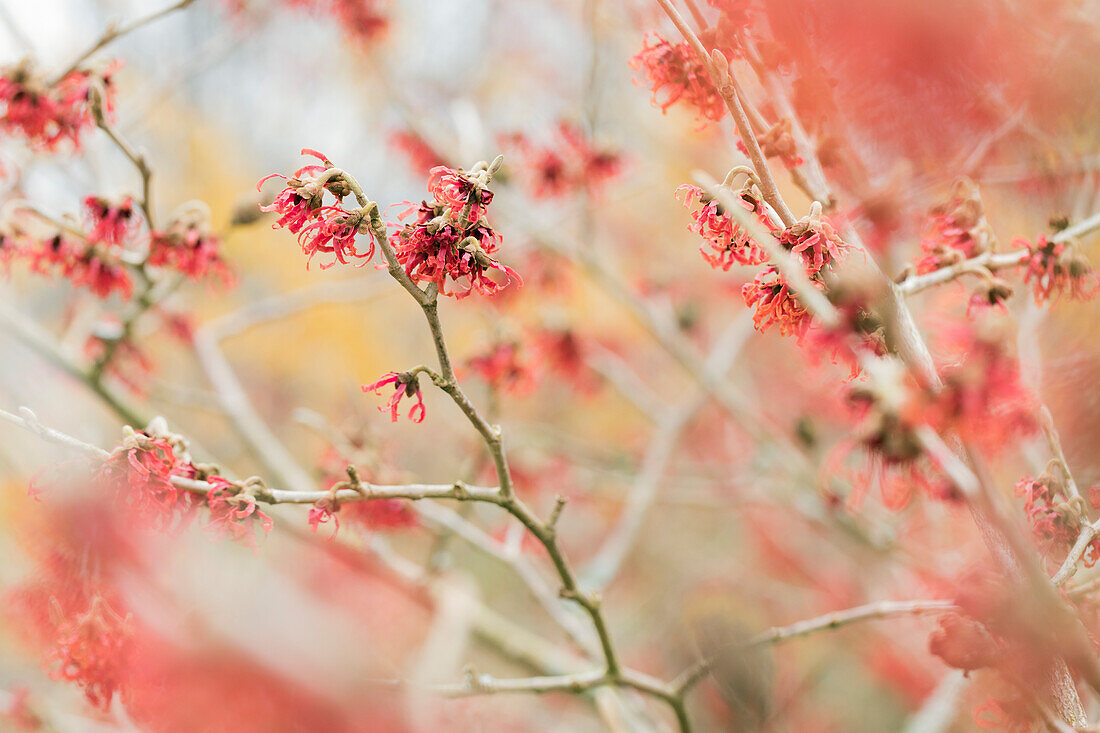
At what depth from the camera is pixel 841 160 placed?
1.32m

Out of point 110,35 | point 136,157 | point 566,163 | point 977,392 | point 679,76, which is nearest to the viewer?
point 977,392

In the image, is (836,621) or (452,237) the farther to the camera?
(836,621)

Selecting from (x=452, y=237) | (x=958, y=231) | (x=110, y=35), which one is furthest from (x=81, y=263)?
(x=958, y=231)

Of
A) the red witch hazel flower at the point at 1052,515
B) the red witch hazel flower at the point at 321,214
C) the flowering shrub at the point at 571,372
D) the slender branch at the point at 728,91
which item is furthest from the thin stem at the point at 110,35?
the red witch hazel flower at the point at 1052,515

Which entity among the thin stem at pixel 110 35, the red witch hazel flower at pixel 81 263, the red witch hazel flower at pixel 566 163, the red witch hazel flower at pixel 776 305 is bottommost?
the red witch hazel flower at pixel 776 305

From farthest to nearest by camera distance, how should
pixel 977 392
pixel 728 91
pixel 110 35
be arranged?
pixel 110 35 < pixel 728 91 < pixel 977 392

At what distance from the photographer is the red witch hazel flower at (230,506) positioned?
1155 millimetres

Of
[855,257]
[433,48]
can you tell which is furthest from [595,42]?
[433,48]

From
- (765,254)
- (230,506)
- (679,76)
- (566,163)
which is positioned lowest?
(230,506)

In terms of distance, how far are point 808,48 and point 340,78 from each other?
5.74 metres

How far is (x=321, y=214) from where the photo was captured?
1109 mm

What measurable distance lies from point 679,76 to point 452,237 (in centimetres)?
61

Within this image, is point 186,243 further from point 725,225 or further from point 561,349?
point 561,349

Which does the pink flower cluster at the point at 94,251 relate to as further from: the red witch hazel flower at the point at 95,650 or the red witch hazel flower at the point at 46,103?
the red witch hazel flower at the point at 95,650
